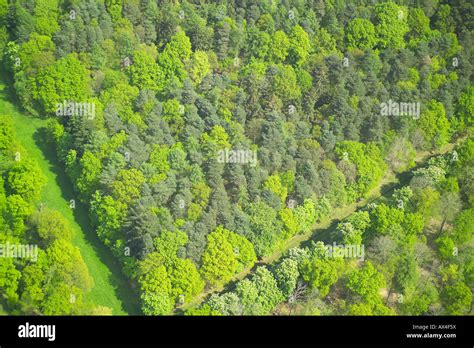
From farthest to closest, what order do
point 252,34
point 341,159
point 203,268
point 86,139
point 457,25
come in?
point 457,25 → point 252,34 → point 341,159 → point 86,139 → point 203,268

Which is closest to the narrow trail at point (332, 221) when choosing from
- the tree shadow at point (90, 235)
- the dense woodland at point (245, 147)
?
the dense woodland at point (245, 147)

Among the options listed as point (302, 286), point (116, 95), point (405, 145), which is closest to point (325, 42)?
point (405, 145)

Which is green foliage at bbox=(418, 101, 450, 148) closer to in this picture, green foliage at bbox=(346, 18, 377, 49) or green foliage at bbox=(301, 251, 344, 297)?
green foliage at bbox=(346, 18, 377, 49)

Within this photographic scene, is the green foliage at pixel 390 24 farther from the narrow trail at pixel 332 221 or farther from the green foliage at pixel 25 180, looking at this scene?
the green foliage at pixel 25 180

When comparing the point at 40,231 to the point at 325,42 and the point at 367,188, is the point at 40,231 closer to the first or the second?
the point at 367,188

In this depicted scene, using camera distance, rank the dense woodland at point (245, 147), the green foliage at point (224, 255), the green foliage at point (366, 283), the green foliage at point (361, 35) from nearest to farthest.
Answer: the green foliage at point (366, 283) → the dense woodland at point (245, 147) → the green foliage at point (224, 255) → the green foliage at point (361, 35)
